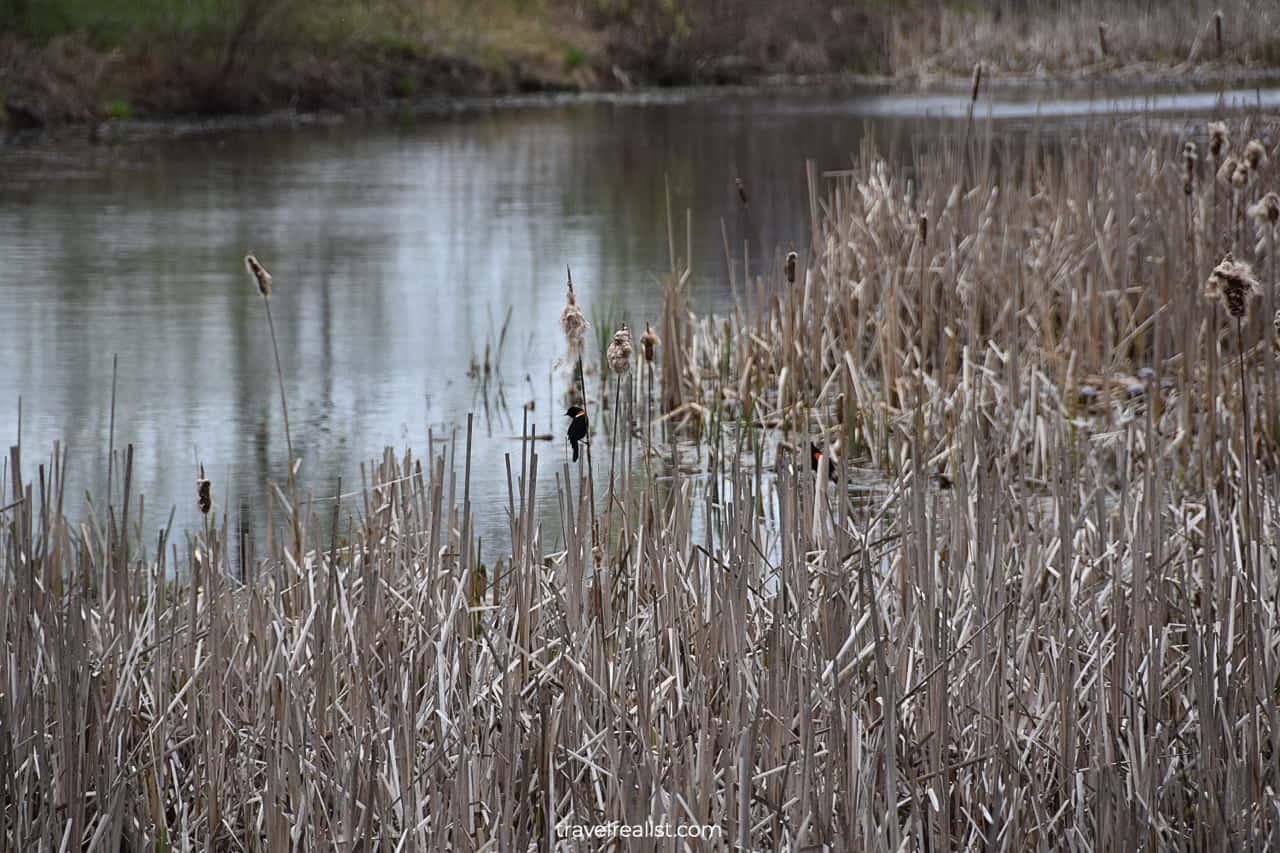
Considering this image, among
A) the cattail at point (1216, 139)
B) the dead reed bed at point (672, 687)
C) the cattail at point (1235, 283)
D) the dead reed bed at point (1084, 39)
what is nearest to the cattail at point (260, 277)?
the dead reed bed at point (672, 687)

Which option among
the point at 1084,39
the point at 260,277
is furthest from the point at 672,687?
the point at 1084,39

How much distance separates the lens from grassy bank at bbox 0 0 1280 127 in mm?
15664

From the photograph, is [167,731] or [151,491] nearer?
[167,731]

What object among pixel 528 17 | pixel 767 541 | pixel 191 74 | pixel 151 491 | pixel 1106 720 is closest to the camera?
pixel 1106 720

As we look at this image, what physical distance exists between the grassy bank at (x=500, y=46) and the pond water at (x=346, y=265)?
1.17 meters

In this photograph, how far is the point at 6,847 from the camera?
1918mm

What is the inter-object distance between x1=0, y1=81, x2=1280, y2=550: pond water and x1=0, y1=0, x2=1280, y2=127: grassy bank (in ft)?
3.84

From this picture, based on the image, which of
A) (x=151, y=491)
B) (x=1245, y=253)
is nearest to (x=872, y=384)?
(x=1245, y=253)

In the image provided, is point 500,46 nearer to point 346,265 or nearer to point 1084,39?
point 1084,39

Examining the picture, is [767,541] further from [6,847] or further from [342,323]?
[342,323]

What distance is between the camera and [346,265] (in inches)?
344

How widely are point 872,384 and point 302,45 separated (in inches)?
616

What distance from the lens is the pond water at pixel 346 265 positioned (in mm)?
5160

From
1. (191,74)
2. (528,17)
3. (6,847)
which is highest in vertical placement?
(528,17)
